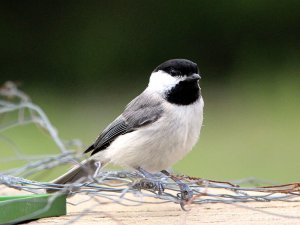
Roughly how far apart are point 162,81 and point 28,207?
3.01 feet

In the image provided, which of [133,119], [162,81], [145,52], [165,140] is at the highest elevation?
[145,52]

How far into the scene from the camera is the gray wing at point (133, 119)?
285cm

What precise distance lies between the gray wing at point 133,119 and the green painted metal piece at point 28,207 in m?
0.66

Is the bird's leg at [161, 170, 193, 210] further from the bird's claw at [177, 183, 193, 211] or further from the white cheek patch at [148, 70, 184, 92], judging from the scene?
the white cheek patch at [148, 70, 184, 92]

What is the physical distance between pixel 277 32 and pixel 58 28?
1952 millimetres

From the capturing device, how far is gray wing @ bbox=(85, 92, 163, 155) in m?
2.85

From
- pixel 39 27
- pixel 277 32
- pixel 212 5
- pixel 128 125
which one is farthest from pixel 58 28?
pixel 128 125

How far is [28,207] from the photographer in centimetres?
216

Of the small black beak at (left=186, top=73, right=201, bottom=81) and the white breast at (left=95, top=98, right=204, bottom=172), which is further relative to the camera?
the small black beak at (left=186, top=73, right=201, bottom=81)

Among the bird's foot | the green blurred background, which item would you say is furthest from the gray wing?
the green blurred background

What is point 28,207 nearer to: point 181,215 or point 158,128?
point 181,215

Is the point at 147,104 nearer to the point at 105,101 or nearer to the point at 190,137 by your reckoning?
the point at 190,137

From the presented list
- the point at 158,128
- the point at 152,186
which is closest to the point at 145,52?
the point at 158,128

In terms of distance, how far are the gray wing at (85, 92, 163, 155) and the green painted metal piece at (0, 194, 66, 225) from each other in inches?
26.1
